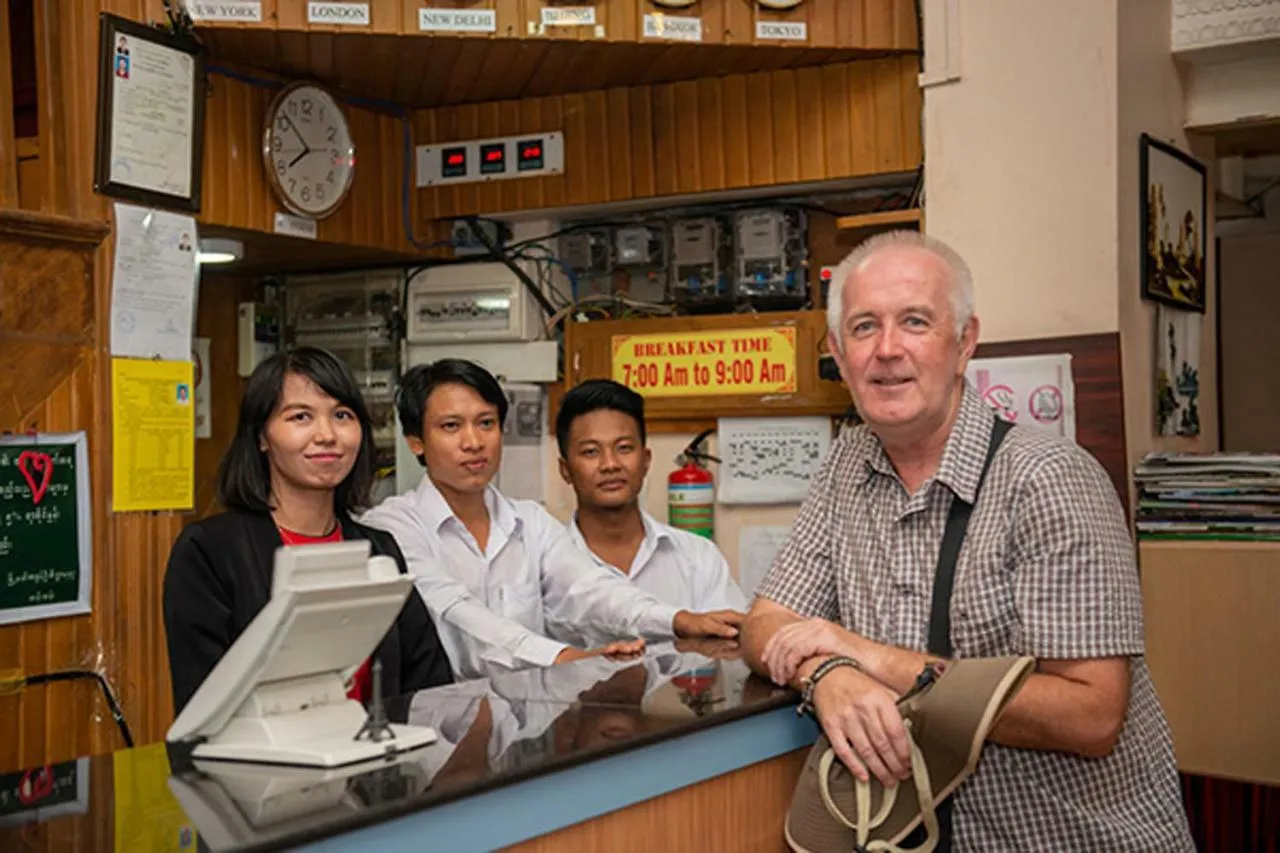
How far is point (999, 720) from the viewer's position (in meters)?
1.73

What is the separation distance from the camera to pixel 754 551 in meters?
4.98

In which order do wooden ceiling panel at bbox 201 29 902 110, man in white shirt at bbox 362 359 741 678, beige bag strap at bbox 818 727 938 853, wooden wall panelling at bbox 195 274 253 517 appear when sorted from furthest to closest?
wooden wall panelling at bbox 195 274 253 517 < wooden ceiling panel at bbox 201 29 902 110 < man in white shirt at bbox 362 359 741 678 < beige bag strap at bbox 818 727 938 853

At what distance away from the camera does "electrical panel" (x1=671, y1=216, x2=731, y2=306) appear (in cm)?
513

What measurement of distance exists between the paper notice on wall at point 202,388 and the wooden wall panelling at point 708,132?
1112 mm

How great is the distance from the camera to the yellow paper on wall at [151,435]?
3828 millimetres

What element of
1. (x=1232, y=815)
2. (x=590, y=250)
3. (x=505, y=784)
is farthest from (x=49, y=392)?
(x=1232, y=815)

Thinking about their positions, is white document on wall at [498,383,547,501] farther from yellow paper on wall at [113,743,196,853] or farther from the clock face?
yellow paper on wall at [113,743,196,853]

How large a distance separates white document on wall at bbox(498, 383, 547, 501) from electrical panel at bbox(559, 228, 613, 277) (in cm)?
53

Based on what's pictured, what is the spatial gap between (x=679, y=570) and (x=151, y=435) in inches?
62.5

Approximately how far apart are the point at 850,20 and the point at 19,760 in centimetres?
329

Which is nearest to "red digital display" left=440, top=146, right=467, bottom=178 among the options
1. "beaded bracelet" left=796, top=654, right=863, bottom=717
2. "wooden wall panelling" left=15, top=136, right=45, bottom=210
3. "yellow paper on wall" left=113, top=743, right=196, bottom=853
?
"wooden wall panelling" left=15, top=136, right=45, bottom=210

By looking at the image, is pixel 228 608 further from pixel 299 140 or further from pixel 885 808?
pixel 299 140

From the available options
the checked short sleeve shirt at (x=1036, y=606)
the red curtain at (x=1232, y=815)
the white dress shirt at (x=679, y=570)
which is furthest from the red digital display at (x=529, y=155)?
the checked short sleeve shirt at (x=1036, y=606)

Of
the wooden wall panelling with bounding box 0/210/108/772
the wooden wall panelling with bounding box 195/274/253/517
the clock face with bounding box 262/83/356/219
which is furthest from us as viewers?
the wooden wall panelling with bounding box 195/274/253/517
